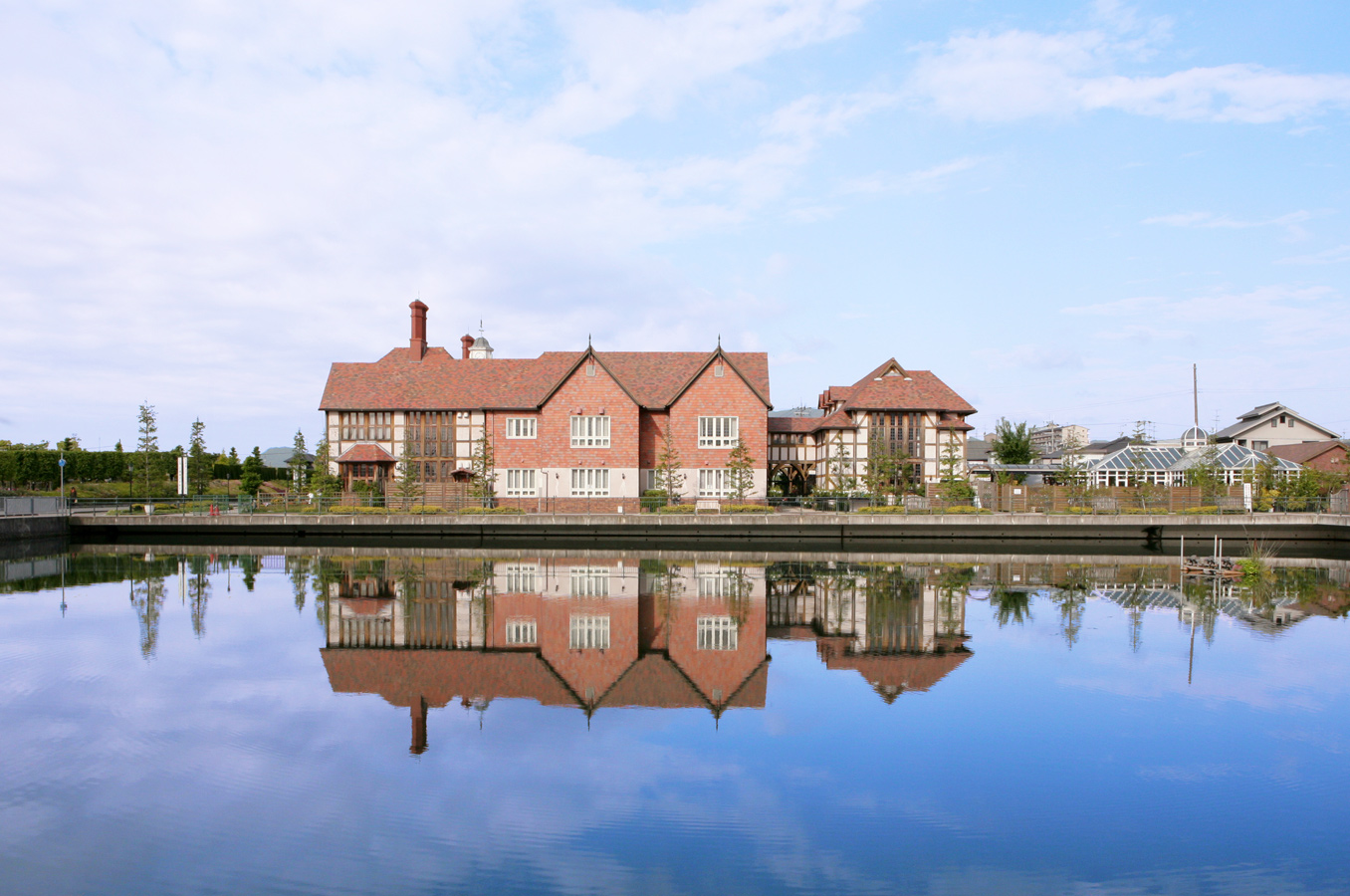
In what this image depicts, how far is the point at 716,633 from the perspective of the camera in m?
15.2

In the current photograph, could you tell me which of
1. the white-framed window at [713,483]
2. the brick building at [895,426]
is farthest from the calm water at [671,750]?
the brick building at [895,426]

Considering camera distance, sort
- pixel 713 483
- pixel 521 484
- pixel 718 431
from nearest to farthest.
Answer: pixel 713 483 < pixel 718 431 < pixel 521 484

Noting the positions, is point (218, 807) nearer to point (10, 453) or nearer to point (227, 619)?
point (227, 619)

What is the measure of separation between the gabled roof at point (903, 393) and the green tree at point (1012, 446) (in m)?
21.8

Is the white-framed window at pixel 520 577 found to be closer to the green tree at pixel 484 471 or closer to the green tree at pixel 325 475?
the green tree at pixel 484 471

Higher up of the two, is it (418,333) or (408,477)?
(418,333)

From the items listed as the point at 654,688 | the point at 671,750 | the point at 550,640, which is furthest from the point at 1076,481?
the point at 671,750

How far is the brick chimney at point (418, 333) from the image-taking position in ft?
155

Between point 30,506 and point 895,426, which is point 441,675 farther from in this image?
point 895,426

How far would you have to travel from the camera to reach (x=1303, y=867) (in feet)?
21.3

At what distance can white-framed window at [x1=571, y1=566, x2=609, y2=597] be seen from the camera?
797 inches

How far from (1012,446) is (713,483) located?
1357 inches

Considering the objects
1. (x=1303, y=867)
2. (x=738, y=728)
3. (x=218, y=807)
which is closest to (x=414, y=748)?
(x=218, y=807)

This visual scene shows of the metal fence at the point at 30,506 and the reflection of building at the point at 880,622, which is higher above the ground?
the metal fence at the point at 30,506
